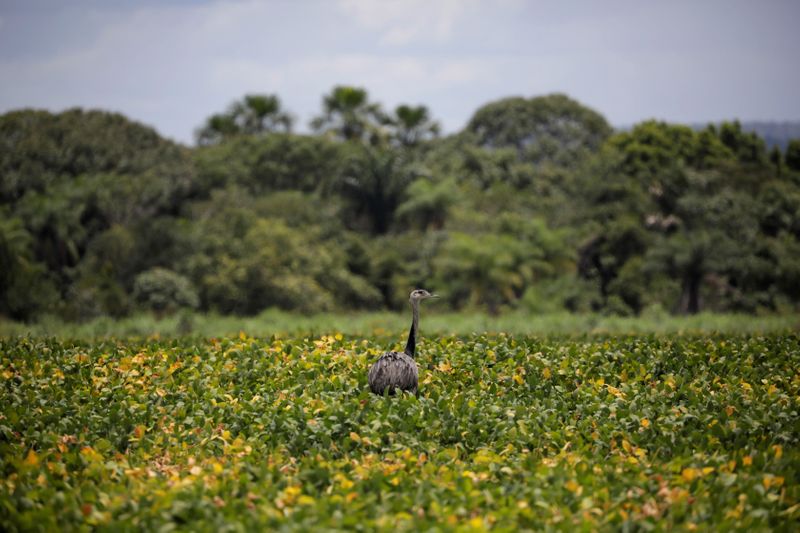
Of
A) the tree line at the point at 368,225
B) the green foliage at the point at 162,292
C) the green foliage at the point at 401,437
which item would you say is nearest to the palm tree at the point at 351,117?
the tree line at the point at 368,225

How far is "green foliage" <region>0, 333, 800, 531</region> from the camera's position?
6.38m

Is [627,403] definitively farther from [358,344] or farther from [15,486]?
[15,486]

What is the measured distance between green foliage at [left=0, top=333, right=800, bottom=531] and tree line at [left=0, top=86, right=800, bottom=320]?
18.2m

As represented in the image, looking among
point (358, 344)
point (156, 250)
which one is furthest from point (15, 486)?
point (156, 250)

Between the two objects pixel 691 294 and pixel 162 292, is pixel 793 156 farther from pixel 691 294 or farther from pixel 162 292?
pixel 162 292

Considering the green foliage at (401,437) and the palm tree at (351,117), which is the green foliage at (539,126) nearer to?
the palm tree at (351,117)

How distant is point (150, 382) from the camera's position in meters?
10.3

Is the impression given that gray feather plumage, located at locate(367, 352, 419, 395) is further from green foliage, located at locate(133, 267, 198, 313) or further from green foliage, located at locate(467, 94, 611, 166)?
green foliage, located at locate(467, 94, 611, 166)

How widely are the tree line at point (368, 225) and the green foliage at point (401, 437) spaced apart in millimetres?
18230

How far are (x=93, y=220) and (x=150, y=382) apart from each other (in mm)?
25347

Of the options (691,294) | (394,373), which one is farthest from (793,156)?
(394,373)

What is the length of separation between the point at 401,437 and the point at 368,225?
34570mm

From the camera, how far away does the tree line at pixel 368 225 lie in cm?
3039

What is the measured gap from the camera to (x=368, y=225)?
4241 centimetres
